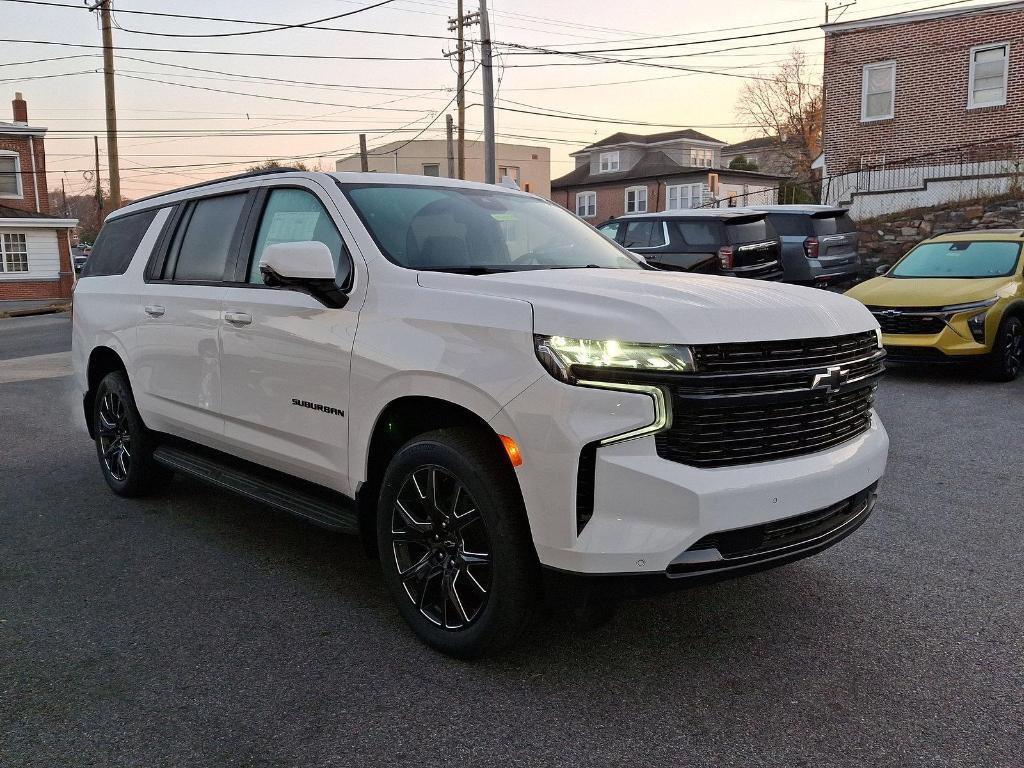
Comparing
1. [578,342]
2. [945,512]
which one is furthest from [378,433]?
[945,512]

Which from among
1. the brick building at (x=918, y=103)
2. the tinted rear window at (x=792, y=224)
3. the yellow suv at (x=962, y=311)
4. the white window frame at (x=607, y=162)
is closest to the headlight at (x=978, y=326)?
the yellow suv at (x=962, y=311)

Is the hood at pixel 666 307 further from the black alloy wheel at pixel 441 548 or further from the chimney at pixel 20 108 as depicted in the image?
the chimney at pixel 20 108

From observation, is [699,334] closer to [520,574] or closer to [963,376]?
[520,574]

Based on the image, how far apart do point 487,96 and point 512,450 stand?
72.3 ft

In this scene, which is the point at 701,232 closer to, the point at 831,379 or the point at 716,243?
the point at 716,243

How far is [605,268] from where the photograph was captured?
4.34m

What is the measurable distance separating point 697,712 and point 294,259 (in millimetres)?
2350

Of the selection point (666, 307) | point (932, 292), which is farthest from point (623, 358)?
point (932, 292)

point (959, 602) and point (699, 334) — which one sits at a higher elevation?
A: point (699, 334)

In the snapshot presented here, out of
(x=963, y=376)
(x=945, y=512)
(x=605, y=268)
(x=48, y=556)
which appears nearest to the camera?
(x=605, y=268)

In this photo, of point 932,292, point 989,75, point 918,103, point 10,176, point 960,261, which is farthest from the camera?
point 10,176

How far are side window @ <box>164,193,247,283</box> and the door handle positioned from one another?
347 mm

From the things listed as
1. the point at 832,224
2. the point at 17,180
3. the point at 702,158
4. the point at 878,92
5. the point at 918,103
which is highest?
the point at 702,158

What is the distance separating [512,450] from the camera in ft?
10.2
